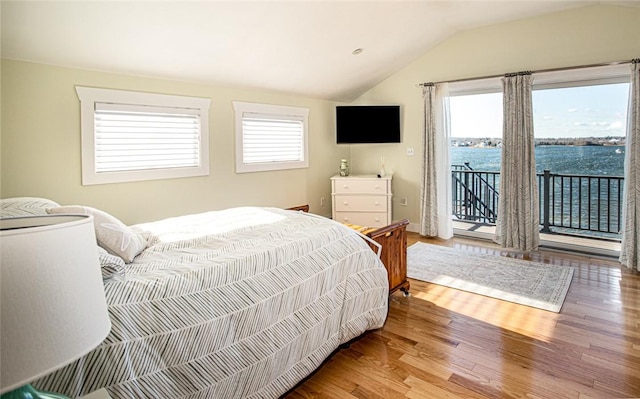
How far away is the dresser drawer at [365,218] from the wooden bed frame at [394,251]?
2172 millimetres

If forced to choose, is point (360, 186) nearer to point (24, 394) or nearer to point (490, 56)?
point (490, 56)

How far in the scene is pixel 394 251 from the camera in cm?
313

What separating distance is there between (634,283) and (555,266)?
66 cm

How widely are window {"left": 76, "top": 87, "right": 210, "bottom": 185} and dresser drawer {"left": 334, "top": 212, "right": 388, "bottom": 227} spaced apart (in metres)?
2.19

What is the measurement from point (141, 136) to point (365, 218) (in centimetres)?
314

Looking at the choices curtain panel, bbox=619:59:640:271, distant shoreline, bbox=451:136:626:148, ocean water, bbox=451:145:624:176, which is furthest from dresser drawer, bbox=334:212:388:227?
curtain panel, bbox=619:59:640:271

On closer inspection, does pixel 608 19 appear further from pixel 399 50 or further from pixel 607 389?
pixel 607 389

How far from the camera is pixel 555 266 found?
4.08m

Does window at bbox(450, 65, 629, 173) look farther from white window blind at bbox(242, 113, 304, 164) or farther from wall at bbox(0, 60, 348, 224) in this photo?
wall at bbox(0, 60, 348, 224)

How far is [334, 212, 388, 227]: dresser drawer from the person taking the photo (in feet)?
18.0

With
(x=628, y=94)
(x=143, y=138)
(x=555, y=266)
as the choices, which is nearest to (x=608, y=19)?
(x=628, y=94)

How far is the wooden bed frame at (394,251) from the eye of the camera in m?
2.91

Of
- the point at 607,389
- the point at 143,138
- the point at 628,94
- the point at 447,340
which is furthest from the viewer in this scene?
the point at 628,94

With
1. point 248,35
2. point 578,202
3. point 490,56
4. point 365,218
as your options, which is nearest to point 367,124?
point 365,218
